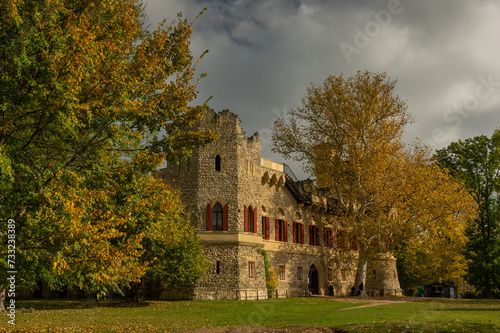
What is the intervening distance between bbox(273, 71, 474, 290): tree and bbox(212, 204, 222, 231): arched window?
807cm

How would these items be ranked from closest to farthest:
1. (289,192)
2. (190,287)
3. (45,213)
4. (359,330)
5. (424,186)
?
1. (45,213)
2. (359,330)
3. (190,287)
4. (424,186)
5. (289,192)

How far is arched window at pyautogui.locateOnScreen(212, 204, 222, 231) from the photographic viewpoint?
2823 centimetres

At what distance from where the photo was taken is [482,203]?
130ft

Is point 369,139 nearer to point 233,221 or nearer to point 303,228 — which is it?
point 303,228

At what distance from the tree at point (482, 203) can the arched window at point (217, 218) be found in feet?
71.7

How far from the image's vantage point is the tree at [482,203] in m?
38.1

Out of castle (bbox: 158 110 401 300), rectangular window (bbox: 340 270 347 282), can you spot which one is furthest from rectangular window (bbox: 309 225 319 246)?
rectangular window (bbox: 340 270 347 282)


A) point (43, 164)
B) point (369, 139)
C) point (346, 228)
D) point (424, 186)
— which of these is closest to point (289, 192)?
point (346, 228)

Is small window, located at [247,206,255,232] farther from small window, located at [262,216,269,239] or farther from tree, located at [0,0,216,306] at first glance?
tree, located at [0,0,216,306]

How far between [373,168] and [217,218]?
11190mm

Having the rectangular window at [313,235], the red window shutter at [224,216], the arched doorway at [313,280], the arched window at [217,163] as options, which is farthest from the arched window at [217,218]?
the arched doorway at [313,280]

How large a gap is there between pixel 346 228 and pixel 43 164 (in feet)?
88.4

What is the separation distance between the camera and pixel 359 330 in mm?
12078

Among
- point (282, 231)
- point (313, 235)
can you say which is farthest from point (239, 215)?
point (313, 235)
